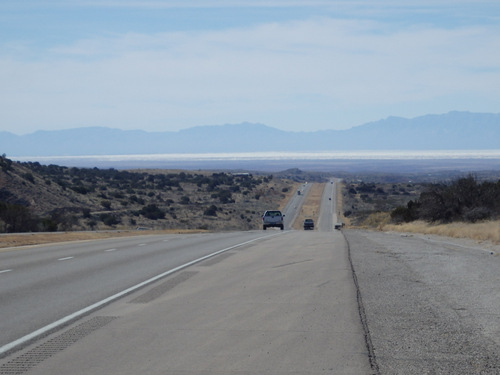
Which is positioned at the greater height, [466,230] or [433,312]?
[433,312]

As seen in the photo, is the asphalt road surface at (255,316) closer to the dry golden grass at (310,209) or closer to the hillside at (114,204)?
the hillside at (114,204)

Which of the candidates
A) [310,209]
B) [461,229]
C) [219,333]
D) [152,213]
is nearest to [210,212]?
[152,213]

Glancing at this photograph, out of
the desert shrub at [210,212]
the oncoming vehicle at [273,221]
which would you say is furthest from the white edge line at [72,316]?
the desert shrub at [210,212]

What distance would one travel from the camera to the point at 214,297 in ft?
38.9

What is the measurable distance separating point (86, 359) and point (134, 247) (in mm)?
17484

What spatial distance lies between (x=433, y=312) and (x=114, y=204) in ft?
220

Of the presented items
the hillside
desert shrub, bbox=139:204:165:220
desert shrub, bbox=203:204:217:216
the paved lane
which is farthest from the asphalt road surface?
desert shrub, bbox=203:204:217:216

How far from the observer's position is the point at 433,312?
33.3 ft

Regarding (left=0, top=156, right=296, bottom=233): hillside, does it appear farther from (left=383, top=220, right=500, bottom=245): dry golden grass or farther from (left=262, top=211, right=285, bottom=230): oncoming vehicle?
(left=383, top=220, right=500, bottom=245): dry golden grass

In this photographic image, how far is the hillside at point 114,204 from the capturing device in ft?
156

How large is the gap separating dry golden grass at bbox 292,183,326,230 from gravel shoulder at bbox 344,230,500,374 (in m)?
52.7

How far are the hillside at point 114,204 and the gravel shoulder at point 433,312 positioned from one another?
2868 centimetres

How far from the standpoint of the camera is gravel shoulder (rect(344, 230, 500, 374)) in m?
7.41

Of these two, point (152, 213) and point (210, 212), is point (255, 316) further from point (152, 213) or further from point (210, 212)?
point (210, 212)
